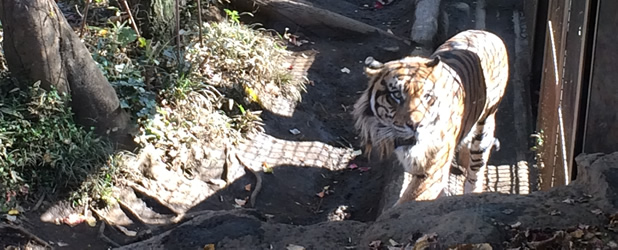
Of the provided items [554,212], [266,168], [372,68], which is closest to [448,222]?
[554,212]

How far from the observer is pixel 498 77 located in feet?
19.8

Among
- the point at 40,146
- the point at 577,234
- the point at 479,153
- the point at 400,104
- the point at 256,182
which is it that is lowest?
the point at 256,182

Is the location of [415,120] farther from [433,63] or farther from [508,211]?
[508,211]

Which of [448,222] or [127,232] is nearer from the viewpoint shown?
[448,222]

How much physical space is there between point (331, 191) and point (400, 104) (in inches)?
72.7

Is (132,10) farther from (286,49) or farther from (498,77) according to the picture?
(498,77)

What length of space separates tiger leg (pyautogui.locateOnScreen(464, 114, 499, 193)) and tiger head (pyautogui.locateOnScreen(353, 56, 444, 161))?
1158 millimetres

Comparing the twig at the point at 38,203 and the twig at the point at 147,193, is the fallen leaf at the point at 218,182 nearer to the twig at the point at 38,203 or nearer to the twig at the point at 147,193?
the twig at the point at 147,193

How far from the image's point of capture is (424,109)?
4.83 m

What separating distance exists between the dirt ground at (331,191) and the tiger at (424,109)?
49cm

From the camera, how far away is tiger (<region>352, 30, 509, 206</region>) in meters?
4.85

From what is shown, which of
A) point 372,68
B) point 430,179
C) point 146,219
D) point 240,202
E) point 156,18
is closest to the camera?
point 430,179

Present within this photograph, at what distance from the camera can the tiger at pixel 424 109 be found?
4852 millimetres

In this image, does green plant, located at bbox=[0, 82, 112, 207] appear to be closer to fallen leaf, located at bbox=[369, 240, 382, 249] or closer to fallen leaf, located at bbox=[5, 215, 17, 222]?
fallen leaf, located at bbox=[5, 215, 17, 222]
